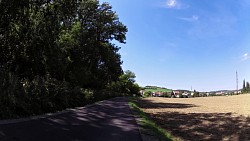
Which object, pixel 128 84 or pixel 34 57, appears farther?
pixel 128 84

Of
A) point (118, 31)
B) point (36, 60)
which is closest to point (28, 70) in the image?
point (36, 60)

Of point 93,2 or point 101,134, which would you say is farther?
point 93,2

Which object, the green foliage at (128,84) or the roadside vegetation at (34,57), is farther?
the green foliage at (128,84)

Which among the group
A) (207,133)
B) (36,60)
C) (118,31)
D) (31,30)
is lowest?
(207,133)

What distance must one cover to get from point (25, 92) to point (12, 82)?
1.24 meters

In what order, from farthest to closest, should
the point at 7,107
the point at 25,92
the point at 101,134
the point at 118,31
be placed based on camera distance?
the point at 118,31 < the point at 25,92 < the point at 7,107 < the point at 101,134

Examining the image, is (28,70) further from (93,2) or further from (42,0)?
(93,2)

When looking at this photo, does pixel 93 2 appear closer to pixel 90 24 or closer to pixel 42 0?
Answer: pixel 90 24

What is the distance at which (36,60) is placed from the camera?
2408cm

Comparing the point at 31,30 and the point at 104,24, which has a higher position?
the point at 104,24

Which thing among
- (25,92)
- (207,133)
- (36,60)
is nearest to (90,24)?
(36,60)

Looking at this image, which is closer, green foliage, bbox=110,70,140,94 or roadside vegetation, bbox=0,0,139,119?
roadside vegetation, bbox=0,0,139,119

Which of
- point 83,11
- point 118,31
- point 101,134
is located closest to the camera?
point 101,134

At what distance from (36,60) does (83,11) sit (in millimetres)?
24503
